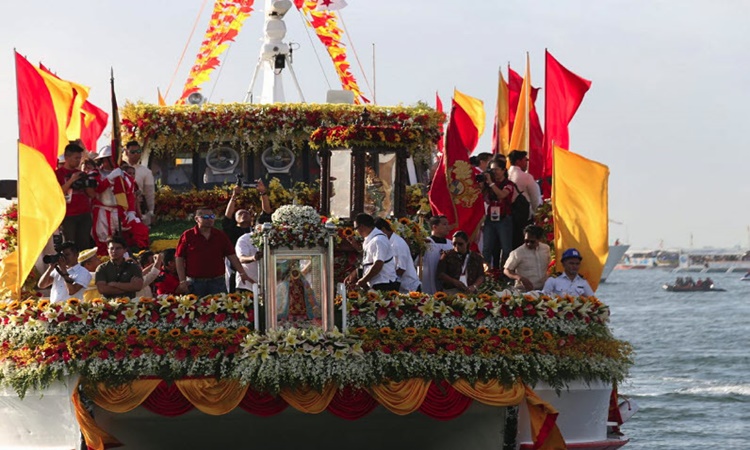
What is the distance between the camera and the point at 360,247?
1714cm

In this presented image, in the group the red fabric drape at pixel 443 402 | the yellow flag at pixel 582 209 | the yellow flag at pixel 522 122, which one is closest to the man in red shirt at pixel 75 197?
the red fabric drape at pixel 443 402

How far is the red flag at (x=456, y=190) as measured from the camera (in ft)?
63.2

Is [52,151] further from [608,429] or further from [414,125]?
[608,429]

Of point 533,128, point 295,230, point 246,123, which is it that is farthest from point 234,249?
point 533,128

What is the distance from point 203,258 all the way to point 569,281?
12.7ft

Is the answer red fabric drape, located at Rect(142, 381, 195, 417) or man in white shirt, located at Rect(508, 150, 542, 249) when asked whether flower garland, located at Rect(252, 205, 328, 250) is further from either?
man in white shirt, located at Rect(508, 150, 542, 249)

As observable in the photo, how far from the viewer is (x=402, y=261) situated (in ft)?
54.3

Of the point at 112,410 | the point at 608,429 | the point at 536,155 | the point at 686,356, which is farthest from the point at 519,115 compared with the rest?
the point at 686,356

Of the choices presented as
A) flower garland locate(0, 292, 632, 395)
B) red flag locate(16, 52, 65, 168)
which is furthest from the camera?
flower garland locate(0, 292, 632, 395)

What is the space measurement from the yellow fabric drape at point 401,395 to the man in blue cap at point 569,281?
2.25 meters

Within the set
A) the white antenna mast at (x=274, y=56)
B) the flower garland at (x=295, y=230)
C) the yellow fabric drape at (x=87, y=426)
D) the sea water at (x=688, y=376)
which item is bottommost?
the sea water at (x=688, y=376)

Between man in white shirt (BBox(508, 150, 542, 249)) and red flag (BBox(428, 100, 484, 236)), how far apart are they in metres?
0.50

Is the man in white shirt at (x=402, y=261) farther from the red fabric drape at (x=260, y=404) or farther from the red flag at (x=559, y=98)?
the red flag at (x=559, y=98)

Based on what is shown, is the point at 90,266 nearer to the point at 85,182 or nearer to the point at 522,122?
the point at 85,182
